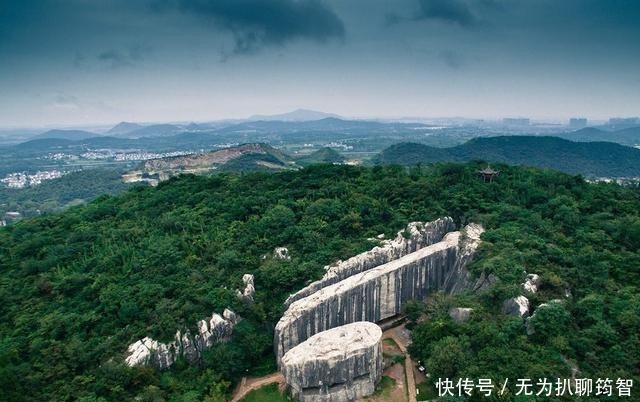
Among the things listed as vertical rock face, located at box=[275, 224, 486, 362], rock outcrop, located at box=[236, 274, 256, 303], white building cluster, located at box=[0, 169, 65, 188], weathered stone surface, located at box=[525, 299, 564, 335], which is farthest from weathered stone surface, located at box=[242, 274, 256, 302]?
white building cluster, located at box=[0, 169, 65, 188]

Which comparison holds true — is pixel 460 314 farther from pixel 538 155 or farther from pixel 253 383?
pixel 538 155

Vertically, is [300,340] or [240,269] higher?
[240,269]

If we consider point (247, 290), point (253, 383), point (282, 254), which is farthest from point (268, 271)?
point (253, 383)

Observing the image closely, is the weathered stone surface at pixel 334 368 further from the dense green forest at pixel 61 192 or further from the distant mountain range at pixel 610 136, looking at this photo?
the distant mountain range at pixel 610 136

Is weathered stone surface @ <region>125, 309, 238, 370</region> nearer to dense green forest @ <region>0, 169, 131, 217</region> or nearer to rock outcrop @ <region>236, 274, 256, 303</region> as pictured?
rock outcrop @ <region>236, 274, 256, 303</region>

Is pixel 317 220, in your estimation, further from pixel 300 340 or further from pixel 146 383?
pixel 146 383

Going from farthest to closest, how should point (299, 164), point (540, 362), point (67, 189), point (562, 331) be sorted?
point (299, 164) < point (67, 189) < point (562, 331) < point (540, 362)

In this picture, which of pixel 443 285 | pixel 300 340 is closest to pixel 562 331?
pixel 443 285
